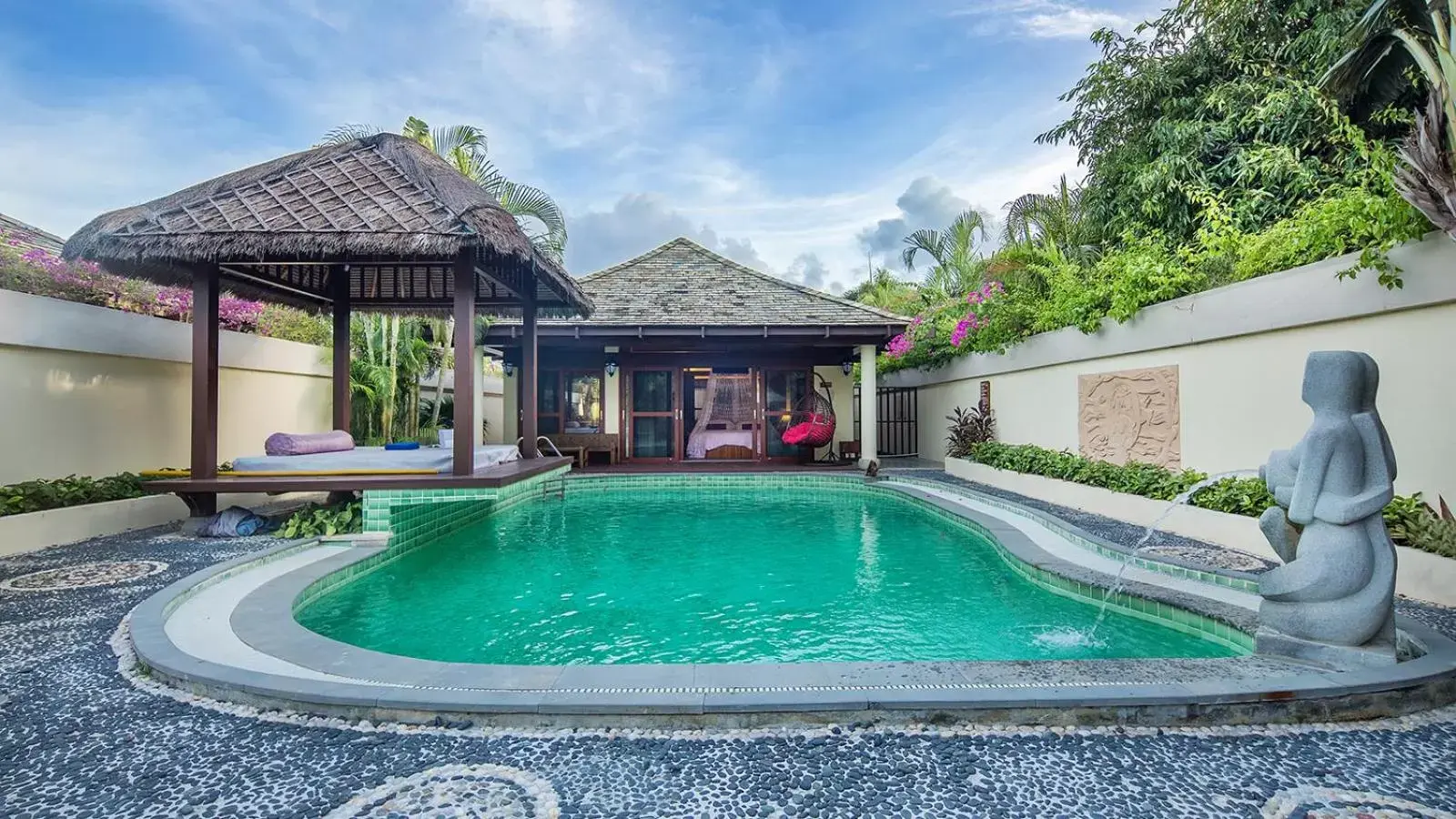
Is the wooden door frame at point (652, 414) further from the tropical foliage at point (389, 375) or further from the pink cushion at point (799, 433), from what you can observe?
the tropical foliage at point (389, 375)

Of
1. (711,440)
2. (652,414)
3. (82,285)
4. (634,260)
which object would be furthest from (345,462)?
(634,260)

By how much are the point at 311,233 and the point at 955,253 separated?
15390 millimetres

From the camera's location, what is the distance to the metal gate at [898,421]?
13914 millimetres

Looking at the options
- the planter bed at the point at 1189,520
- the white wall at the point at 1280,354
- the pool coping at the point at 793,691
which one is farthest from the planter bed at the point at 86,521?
the white wall at the point at 1280,354

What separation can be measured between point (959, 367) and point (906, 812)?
408 inches

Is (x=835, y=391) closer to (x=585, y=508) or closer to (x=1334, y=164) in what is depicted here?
→ (x=585, y=508)

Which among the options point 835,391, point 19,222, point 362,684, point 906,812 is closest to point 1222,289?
point 906,812

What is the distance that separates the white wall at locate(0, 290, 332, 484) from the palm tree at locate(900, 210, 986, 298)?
14.5 metres

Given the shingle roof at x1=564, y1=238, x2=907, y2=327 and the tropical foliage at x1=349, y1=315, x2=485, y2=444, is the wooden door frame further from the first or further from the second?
the tropical foliage at x1=349, y1=315, x2=485, y2=444

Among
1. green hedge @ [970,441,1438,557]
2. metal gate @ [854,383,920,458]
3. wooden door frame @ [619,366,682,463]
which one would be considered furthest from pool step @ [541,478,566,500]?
metal gate @ [854,383,920,458]

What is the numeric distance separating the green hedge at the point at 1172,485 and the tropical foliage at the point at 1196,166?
61.5 inches

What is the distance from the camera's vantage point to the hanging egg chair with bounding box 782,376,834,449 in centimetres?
1109

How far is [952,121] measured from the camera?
12320mm

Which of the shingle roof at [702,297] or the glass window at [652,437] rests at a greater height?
the shingle roof at [702,297]
